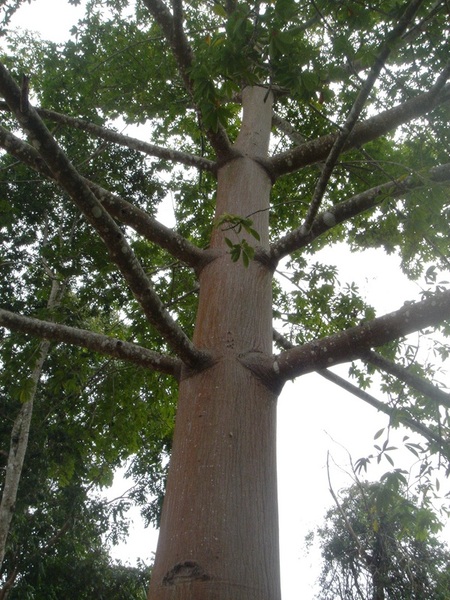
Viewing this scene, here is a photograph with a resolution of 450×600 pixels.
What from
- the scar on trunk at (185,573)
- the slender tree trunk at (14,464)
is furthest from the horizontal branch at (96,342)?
the slender tree trunk at (14,464)

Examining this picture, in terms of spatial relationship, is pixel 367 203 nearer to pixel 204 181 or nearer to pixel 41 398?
pixel 204 181

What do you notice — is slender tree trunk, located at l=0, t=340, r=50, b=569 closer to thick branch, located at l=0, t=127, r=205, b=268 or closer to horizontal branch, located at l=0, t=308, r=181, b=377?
thick branch, located at l=0, t=127, r=205, b=268

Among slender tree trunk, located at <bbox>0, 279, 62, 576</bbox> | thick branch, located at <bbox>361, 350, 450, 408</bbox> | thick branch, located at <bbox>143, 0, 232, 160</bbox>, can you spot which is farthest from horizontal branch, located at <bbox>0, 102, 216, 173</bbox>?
slender tree trunk, located at <bbox>0, 279, 62, 576</bbox>

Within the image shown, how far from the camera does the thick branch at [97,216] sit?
197 cm

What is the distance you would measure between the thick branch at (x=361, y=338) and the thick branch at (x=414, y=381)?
0.45 feet

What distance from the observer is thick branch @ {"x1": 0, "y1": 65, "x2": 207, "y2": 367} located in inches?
77.4

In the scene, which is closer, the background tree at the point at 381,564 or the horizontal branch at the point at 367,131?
the horizontal branch at the point at 367,131

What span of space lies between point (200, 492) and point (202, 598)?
383 mm

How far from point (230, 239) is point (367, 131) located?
47.5 inches

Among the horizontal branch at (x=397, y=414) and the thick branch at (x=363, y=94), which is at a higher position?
the thick branch at (x=363, y=94)

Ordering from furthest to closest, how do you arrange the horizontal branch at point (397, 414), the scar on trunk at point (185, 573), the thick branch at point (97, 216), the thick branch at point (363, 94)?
the horizontal branch at point (397, 414) → the thick branch at point (363, 94) → the thick branch at point (97, 216) → the scar on trunk at point (185, 573)

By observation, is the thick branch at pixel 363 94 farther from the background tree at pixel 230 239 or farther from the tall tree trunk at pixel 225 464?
the tall tree trunk at pixel 225 464

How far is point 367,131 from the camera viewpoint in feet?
11.5

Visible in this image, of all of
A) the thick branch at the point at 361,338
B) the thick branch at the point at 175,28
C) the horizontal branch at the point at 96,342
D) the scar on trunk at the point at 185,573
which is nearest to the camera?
the scar on trunk at the point at 185,573
